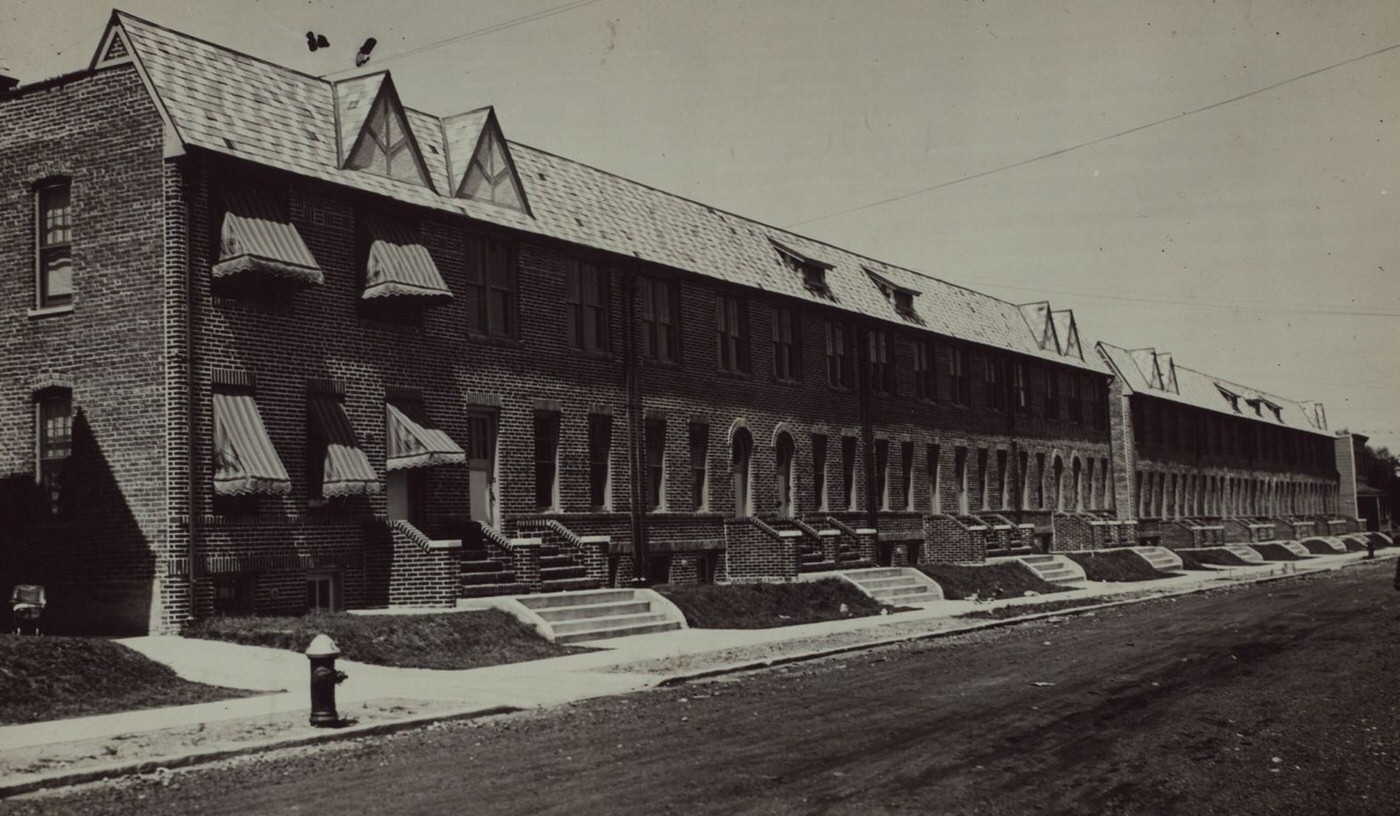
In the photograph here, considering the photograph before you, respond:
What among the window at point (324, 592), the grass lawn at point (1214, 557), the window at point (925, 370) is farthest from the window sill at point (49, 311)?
the grass lawn at point (1214, 557)

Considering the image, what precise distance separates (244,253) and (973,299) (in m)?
33.7

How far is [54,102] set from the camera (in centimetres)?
2112

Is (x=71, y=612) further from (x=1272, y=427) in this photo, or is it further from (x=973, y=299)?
(x=1272, y=427)

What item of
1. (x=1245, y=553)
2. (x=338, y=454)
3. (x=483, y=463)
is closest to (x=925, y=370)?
(x=483, y=463)

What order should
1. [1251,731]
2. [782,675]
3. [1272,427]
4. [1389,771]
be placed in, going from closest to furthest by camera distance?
[1389,771] → [1251,731] → [782,675] → [1272,427]

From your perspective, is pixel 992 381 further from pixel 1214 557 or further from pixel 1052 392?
pixel 1214 557

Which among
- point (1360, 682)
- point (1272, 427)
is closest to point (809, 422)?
point (1360, 682)

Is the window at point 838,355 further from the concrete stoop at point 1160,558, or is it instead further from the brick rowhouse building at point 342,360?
the concrete stoop at point 1160,558

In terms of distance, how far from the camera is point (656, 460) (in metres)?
30.0

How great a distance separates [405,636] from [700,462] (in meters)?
13.7

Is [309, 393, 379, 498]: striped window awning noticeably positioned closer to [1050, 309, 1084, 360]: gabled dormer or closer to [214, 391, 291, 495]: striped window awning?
[214, 391, 291, 495]: striped window awning

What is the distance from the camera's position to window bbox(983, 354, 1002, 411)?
152ft

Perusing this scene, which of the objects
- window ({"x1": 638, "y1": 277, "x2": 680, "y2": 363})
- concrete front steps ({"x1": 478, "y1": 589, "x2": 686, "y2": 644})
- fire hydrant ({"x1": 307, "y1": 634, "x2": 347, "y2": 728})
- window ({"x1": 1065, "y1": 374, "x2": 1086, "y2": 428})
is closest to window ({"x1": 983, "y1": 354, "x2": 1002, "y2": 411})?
window ({"x1": 1065, "y1": 374, "x2": 1086, "y2": 428})

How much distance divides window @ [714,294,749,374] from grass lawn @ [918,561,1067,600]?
6824 mm
